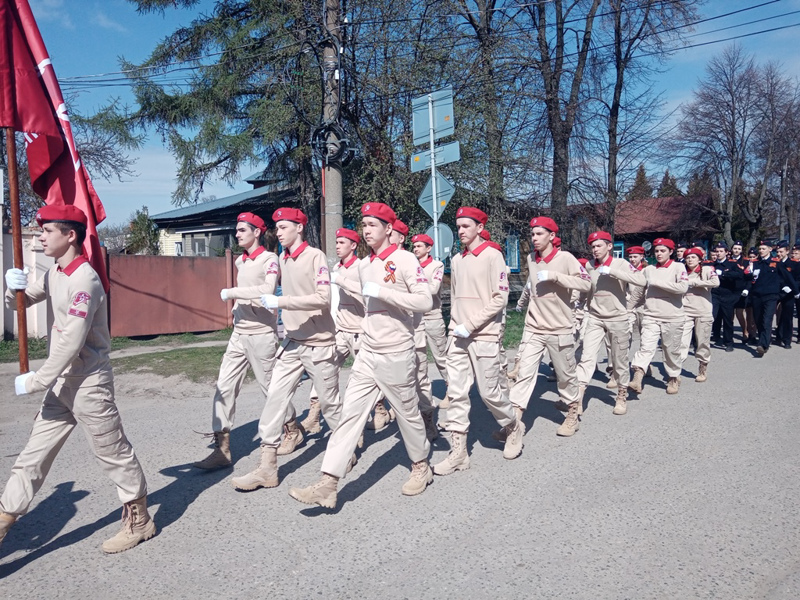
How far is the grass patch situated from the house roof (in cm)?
2702

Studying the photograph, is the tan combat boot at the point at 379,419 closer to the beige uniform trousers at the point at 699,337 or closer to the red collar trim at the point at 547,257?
the red collar trim at the point at 547,257

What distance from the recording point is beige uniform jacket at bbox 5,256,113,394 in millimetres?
3490

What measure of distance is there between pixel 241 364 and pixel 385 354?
1535 mm

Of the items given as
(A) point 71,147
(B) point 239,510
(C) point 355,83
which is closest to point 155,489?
(B) point 239,510

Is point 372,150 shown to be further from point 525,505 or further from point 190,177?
point 525,505

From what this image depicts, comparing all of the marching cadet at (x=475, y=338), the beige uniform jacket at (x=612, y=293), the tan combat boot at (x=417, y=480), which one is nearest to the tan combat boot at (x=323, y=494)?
the tan combat boot at (x=417, y=480)

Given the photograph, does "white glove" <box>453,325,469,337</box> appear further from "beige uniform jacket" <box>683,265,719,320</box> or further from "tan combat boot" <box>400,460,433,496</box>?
"beige uniform jacket" <box>683,265,719,320</box>

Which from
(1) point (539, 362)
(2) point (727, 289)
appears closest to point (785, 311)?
(2) point (727, 289)

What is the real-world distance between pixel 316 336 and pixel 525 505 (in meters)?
2.03

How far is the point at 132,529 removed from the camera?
151 inches

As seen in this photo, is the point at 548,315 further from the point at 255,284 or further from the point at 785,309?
the point at 785,309

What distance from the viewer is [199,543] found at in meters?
3.88

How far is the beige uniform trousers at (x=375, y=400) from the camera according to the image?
4.42m

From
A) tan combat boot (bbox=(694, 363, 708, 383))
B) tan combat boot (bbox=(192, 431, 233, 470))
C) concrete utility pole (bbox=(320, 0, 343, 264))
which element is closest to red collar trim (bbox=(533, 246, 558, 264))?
tan combat boot (bbox=(192, 431, 233, 470))
